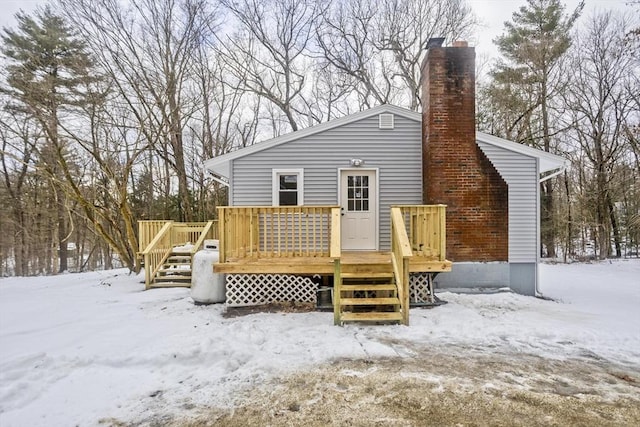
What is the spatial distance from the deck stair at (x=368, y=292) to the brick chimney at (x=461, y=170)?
187cm

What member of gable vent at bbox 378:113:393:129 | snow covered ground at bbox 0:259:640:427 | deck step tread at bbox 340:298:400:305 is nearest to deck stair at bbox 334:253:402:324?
deck step tread at bbox 340:298:400:305

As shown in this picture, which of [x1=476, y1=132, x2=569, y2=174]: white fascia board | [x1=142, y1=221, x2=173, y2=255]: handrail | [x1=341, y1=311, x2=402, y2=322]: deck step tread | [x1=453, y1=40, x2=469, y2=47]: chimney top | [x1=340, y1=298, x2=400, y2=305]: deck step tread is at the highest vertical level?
[x1=453, y1=40, x2=469, y2=47]: chimney top

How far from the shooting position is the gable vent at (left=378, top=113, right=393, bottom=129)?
7363 millimetres

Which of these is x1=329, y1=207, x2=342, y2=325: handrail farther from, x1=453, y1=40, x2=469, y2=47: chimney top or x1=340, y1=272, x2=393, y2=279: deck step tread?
x1=453, y1=40, x2=469, y2=47: chimney top

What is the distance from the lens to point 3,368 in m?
3.17

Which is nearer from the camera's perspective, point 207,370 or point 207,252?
point 207,370

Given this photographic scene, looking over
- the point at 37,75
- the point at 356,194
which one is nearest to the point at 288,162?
the point at 356,194

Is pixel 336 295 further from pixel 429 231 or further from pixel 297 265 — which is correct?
pixel 429 231

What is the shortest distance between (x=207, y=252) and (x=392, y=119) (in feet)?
16.2

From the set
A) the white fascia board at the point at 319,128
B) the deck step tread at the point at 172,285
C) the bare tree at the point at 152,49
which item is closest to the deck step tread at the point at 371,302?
the white fascia board at the point at 319,128

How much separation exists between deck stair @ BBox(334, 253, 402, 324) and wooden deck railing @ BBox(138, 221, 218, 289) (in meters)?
4.66

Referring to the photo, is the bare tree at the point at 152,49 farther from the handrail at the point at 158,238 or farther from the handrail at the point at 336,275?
the handrail at the point at 336,275

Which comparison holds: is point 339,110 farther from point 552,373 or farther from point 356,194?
point 552,373

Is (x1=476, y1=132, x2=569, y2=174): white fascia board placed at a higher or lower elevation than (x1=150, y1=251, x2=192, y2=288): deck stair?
higher
